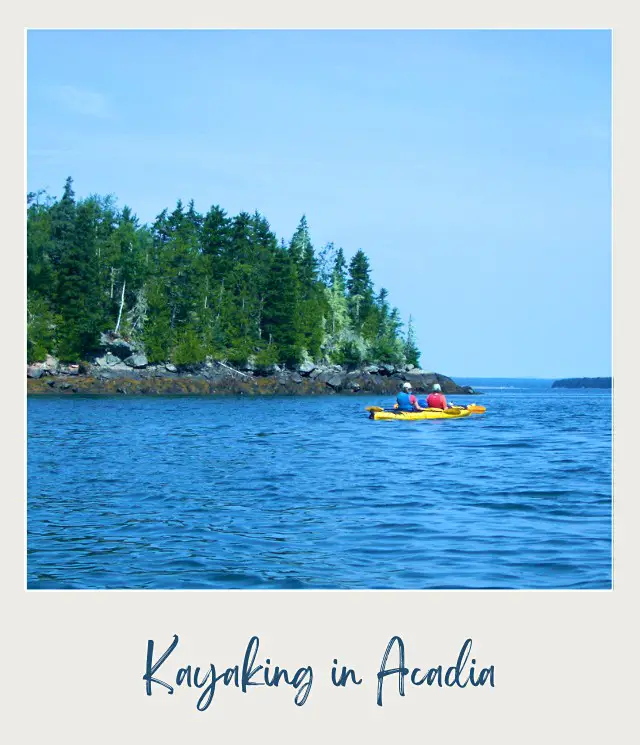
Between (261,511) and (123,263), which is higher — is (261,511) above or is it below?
below

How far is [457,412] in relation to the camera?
50.3m

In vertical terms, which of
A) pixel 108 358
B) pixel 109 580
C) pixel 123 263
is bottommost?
pixel 109 580

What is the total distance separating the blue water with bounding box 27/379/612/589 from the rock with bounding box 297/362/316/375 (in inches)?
2146

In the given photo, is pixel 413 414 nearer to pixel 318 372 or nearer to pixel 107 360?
pixel 107 360

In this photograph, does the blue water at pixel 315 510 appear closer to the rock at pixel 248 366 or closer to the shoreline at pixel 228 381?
the shoreline at pixel 228 381

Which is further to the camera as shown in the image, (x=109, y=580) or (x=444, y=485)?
(x=444, y=485)

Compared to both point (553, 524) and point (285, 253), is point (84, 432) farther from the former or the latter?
point (285, 253)

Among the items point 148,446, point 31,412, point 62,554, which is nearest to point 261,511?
point 62,554

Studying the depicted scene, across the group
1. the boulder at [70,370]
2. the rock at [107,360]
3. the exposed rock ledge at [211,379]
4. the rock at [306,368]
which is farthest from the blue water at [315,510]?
the rock at [306,368]

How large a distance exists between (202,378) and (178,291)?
358 inches

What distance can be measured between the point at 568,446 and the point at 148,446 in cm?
1714

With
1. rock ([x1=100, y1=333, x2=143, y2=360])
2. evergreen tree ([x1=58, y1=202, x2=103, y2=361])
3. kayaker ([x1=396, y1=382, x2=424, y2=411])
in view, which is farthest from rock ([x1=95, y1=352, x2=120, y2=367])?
kayaker ([x1=396, y1=382, x2=424, y2=411])

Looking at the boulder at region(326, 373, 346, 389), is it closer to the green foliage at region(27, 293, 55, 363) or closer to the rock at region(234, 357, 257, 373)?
the rock at region(234, 357, 257, 373)

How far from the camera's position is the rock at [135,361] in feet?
273
